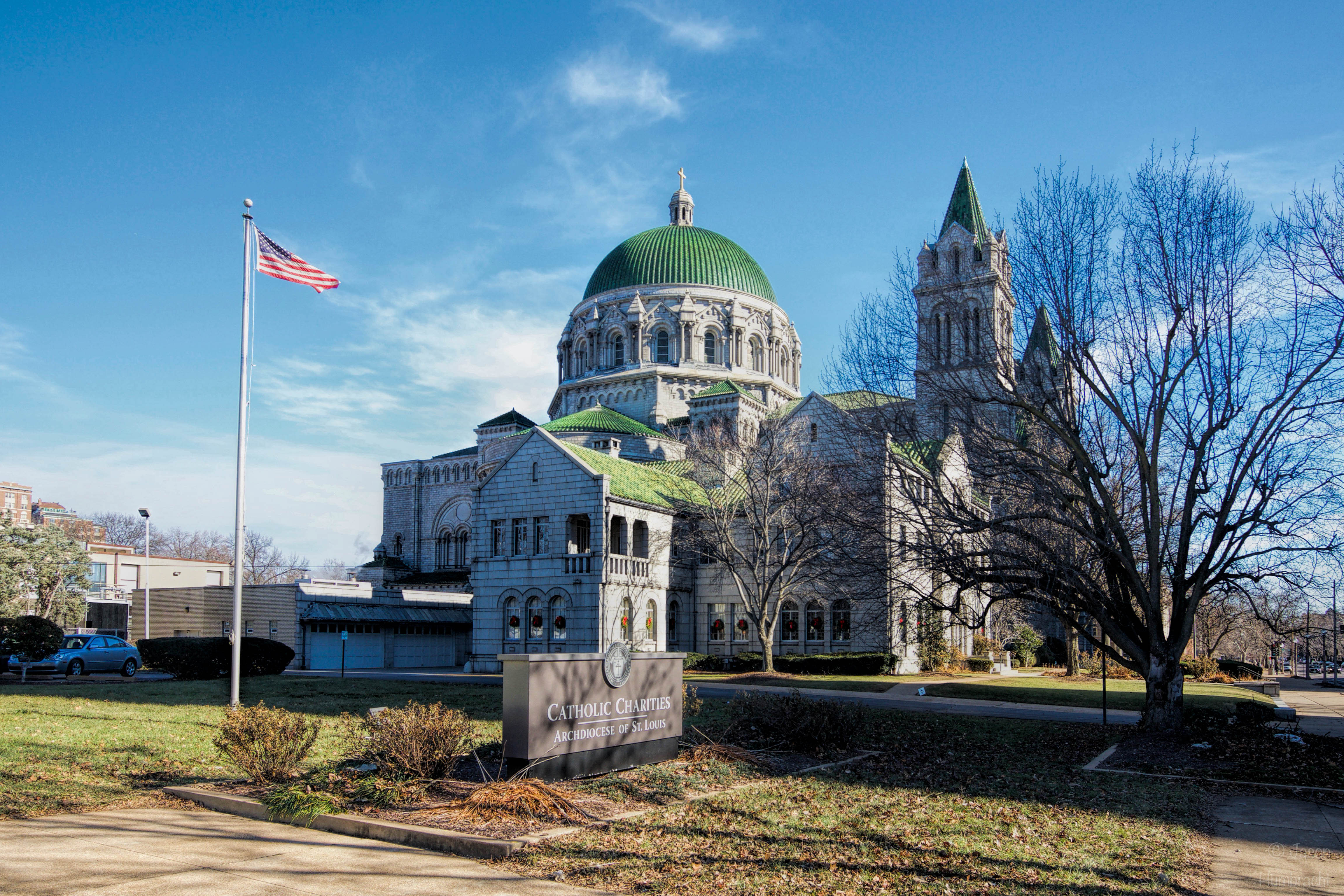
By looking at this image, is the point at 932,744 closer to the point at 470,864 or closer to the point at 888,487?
the point at 888,487

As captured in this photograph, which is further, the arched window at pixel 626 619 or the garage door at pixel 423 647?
the garage door at pixel 423 647

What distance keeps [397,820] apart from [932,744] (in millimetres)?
10784

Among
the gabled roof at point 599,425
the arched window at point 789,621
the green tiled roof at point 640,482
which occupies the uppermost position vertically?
the gabled roof at point 599,425

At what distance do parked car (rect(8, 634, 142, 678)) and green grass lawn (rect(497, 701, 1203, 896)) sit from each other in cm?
3007

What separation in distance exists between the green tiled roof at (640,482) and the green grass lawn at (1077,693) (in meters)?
15.9

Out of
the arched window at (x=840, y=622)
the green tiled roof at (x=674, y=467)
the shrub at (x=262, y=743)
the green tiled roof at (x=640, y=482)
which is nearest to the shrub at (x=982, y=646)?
the arched window at (x=840, y=622)

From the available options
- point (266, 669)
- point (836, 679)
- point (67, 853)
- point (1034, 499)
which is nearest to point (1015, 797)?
point (1034, 499)

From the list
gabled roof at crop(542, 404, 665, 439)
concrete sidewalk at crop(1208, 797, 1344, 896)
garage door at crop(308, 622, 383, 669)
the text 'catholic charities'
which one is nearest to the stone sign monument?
the text 'catholic charities'

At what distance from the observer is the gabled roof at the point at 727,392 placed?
59.2 m

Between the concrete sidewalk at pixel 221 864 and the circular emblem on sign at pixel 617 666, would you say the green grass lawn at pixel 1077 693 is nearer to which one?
the circular emblem on sign at pixel 617 666

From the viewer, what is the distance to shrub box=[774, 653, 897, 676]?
3959 cm

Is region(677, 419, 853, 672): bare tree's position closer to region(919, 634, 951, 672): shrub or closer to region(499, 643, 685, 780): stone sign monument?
region(919, 634, 951, 672): shrub

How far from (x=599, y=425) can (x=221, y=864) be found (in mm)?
51366

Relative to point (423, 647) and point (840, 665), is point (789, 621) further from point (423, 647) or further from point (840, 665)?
point (423, 647)
